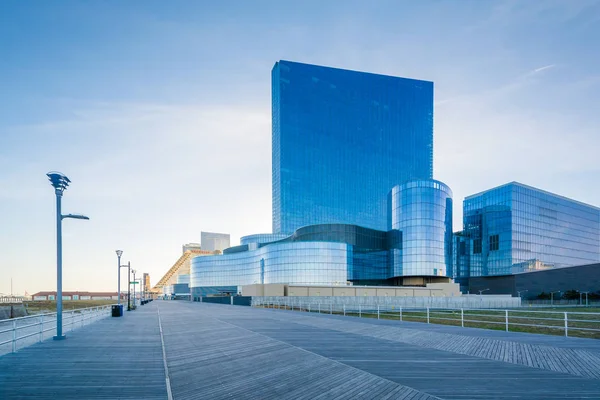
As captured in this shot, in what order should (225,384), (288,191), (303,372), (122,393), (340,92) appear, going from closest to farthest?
(122,393)
(225,384)
(303,372)
(288,191)
(340,92)

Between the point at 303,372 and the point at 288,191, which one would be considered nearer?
the point at 303,372

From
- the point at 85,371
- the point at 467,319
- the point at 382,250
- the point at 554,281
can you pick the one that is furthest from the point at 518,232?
the point at 85,371

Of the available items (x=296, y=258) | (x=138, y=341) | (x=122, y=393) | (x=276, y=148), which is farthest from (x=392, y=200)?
(x=122, y=393)

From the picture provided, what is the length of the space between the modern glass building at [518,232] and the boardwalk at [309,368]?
102561mm

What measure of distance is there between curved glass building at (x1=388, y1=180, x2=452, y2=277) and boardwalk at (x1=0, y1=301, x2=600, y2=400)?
87.0 metres

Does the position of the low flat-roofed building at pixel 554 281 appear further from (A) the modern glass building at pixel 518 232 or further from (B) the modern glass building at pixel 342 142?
(B) the modern glass building at pixel 342 142

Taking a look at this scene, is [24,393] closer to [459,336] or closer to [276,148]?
[459,336]

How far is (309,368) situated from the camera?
33.6 feet

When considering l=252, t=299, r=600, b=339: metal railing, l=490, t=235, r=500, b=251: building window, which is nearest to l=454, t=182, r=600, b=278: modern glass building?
l=490, t=235, r=500, b=251: building window

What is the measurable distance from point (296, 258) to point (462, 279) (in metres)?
49.1

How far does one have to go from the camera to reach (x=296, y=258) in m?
105

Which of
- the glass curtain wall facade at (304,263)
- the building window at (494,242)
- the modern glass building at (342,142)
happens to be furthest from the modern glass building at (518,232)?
the modern glass building at (342,142)

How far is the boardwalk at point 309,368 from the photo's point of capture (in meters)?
7.93

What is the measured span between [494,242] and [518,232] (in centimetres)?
629
